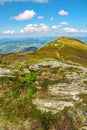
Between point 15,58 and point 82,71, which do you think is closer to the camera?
point 82,71

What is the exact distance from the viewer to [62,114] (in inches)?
770

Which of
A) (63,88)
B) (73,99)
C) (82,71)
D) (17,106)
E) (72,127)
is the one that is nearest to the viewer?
(72,127)

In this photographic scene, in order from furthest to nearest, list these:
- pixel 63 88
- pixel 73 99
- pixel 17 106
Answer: pixel 63 88 → pixel 73 99 → pixel 17 106

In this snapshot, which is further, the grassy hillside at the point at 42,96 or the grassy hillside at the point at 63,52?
the grassy hillside at the point at 63,52

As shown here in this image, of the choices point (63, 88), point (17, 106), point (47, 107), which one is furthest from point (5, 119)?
point (63, 88)

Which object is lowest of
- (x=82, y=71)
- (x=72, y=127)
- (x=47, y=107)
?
(x=72, y=127)

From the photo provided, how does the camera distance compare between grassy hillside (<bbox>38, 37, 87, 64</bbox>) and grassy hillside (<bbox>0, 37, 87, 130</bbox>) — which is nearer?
grassy hillside (<bbox>0, 37, 87, 130</bbox>)

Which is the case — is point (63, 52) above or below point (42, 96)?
below

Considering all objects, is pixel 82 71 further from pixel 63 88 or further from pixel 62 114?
pixel 62 114

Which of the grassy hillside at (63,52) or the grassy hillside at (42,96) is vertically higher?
the grassy hillside at (42,96)

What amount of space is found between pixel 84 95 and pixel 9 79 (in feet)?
27.9

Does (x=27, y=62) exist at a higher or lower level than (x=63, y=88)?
higher

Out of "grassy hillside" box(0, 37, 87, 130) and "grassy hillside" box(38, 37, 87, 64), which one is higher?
"grassy hillside" box(0, 37, 87, 130)

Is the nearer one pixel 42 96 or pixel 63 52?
pixel 42 96
